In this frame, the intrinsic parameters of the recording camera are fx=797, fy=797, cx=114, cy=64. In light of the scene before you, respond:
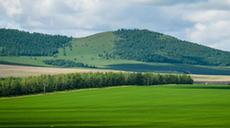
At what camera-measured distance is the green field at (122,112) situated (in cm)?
8038

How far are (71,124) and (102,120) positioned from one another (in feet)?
21.8

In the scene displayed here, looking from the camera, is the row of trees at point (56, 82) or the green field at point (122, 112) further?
the row of trees at point (56, 82)

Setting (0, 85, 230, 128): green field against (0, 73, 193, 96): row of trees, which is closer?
(0, 85, 230, 128): green field

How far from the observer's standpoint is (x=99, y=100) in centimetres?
12962

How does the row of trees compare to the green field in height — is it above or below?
above

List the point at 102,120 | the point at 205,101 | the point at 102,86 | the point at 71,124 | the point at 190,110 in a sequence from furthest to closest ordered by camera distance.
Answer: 1. the point at 102,86
2. the point at 205,101
3. the point at 190,110
4. the point at 102,120
5. the point at 71,124

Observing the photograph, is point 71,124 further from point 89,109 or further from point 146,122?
point 89,109

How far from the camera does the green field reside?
80.4 metres

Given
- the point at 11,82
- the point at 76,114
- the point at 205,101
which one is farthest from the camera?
the point at 11,82

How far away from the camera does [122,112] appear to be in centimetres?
10000

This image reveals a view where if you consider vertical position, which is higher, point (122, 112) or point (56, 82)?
point (56, 82)

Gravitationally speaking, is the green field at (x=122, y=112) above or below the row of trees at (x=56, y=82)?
below

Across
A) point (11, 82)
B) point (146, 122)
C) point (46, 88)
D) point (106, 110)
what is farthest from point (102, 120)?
point (46, 88)

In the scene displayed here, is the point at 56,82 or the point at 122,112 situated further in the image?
the point at 56,82
